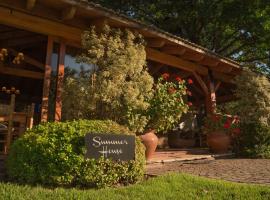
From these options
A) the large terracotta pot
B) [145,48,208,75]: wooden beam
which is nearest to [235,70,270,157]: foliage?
the large terracotta pot

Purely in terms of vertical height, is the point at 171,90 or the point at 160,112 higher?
the point at 171,90

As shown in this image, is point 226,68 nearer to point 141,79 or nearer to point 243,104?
point 243,104

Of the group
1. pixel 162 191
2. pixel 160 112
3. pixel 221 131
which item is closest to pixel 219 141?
pixel 221 131

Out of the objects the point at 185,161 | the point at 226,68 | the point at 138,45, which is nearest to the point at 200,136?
the point at 226,68

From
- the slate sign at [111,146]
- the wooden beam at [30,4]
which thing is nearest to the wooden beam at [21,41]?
the wooden beam at [30,4]

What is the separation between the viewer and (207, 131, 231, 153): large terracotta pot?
36.6 feet

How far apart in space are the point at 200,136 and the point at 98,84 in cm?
918

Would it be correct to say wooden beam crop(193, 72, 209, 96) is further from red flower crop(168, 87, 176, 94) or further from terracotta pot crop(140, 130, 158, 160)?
terracotta pot crop(140, 130, 158, 160)

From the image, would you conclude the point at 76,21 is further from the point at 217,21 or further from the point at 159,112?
the point at 217,21

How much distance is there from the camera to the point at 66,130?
5410mm

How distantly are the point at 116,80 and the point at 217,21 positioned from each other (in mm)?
14848

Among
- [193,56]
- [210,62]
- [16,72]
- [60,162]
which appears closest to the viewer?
[60,162]

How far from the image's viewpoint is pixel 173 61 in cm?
1126

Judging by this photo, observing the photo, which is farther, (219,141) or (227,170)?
(219,141)
